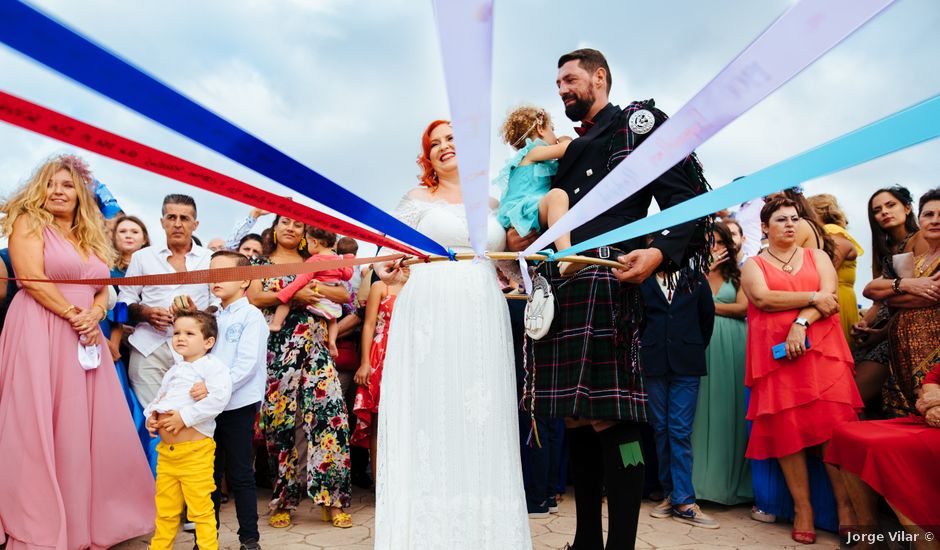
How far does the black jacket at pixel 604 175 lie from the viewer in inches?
103

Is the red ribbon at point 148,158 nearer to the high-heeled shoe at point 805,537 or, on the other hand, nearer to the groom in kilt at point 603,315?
the groom in kilt at point 603,315

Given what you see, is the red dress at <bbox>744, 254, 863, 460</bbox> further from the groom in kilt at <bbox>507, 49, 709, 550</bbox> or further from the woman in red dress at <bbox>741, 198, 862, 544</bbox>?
the groom in kilt at <bbox>507, 49, 709, 550</bbox>

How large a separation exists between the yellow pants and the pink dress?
1.89 ft

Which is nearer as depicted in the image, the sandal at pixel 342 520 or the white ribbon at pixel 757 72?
the white ribbon at pixel 757 72

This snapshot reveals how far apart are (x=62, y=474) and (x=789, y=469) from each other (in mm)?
4233

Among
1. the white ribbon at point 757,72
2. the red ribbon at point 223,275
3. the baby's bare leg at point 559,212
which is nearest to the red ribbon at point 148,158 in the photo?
the red ribbon at point 223,275

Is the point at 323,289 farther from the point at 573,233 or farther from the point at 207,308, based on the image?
the point at 573,233

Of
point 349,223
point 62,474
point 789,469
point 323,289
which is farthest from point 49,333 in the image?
point 789,469

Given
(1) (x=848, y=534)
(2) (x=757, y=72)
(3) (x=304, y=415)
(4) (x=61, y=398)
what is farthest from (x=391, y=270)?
(1) (x=848, y=534)

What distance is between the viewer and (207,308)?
4.32m

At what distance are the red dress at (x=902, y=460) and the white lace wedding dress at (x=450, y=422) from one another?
186 centimetres

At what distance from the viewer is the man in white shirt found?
4238mm

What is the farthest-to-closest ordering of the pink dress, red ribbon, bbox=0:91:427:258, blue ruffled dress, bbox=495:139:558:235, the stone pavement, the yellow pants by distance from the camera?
the stone pavement, the pink dress, the yellow pants, blue ruffled dress, bbox=495:139:558:235, red ribbon, bbox=0:91:427:258

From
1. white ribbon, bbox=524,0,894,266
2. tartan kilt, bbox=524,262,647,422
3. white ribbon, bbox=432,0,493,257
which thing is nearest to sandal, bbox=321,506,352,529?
tartan kilt, bbox=524,262,647,422
